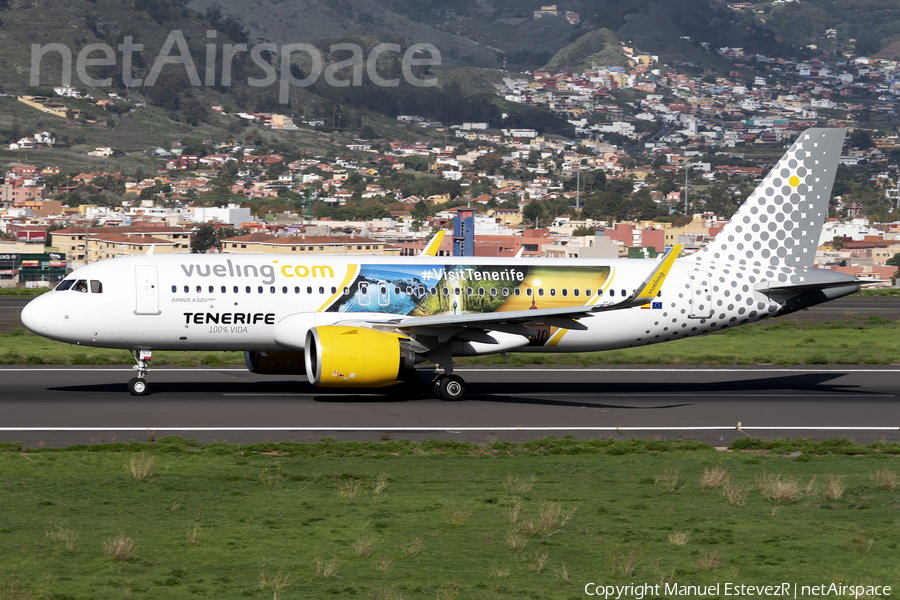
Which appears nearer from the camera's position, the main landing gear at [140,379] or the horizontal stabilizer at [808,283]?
the main landing gear at [140,379]

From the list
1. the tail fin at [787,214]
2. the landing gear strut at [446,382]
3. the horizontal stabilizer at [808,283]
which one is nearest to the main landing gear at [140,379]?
the landing gear strut at [446,382]

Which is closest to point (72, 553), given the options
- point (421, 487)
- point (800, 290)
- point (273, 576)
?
point (273, 576)

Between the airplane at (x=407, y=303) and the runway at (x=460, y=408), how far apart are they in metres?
1.23

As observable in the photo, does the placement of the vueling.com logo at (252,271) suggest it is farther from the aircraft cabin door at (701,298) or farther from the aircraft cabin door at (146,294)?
the aircraft cabin door at (701,298)

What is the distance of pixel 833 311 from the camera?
8275 centimetres

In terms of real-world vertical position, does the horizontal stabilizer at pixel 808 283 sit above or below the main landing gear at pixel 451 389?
above

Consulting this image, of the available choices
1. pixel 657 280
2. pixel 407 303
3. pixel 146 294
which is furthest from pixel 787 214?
pixel 146 294

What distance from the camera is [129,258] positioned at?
99.9ft

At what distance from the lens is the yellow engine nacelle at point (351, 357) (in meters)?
27.4

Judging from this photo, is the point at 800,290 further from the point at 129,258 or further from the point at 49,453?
the point at 49,453

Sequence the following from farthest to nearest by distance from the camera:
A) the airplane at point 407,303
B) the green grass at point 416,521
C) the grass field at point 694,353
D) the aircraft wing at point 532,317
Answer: the grass field at point 694,353 → the airplane at point 407,303 → the aircraft wing at point 532,317 → the green grass at point 416,521

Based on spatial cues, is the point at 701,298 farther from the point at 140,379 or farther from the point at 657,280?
the point at 140,379

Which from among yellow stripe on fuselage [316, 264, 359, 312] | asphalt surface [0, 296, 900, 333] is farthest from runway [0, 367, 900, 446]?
asphalt surface [0, 296, 900, 333]

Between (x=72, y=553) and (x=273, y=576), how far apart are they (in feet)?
9.34
